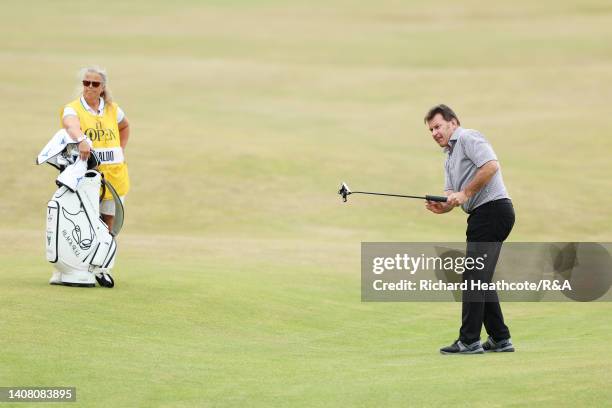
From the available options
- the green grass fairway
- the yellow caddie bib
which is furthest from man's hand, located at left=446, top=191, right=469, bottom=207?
the yellow caddie bib

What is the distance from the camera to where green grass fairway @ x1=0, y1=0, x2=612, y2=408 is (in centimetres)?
855

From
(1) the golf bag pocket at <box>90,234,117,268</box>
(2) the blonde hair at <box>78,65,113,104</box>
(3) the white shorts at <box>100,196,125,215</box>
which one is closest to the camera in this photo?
(1) the golf bag pocket at <box>90,234,117,268</box>

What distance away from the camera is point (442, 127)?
390 inches

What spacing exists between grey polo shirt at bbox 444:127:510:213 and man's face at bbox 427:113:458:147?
0.04m

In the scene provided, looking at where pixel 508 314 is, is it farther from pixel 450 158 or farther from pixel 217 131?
pixel 217 131

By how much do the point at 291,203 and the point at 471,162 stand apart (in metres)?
14.4

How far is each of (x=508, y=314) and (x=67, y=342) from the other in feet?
19.1

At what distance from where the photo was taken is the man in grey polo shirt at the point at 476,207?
9.74 m

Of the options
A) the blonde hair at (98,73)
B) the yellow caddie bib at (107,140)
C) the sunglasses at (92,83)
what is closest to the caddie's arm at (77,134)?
the yellow caddie bib at (107,140)

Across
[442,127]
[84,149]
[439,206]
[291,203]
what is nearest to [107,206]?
[84,149]

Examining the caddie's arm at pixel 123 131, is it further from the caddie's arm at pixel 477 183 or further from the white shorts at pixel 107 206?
the caddie's arm at pixel 477 183

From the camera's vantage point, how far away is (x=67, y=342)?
9.49 metres

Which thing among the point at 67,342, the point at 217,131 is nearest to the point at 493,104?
the point at 217,131

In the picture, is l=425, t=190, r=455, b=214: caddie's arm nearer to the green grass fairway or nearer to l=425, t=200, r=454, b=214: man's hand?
l=425, t=200, r=454, b=214: man's hand
